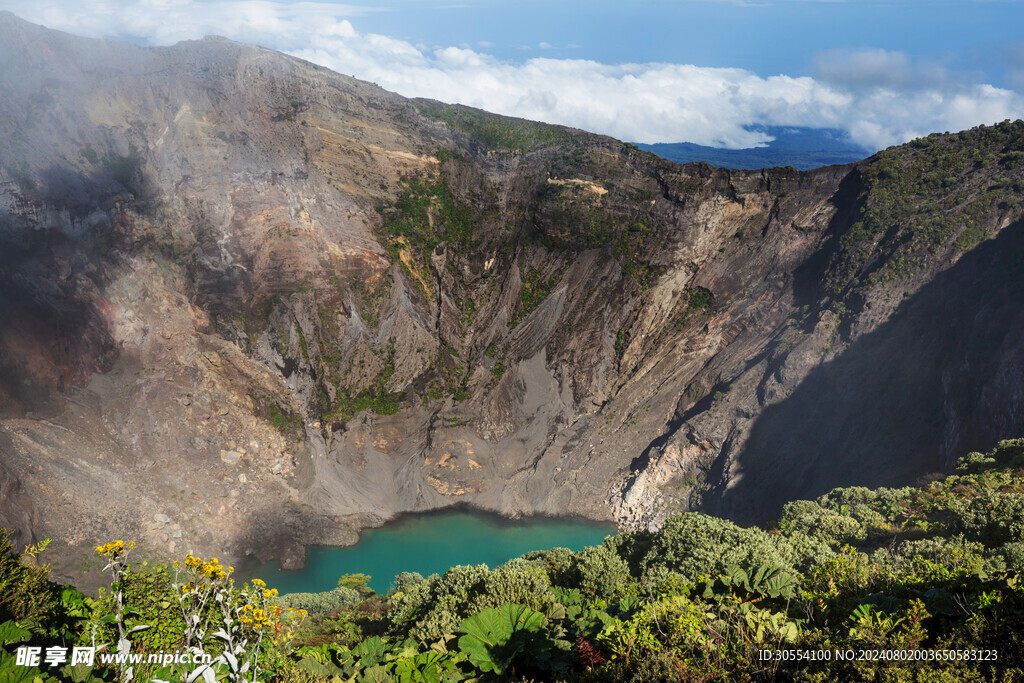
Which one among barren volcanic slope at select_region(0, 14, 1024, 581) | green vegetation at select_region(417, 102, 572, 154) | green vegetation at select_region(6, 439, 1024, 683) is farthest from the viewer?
green vegetation at select_region(417, 102, 572, 154)

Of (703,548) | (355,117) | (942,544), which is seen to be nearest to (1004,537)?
(942,544)

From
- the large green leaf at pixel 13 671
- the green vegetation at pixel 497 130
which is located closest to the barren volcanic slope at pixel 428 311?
the green vegetation at pixel 497 130

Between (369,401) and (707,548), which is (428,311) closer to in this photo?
(369,401)

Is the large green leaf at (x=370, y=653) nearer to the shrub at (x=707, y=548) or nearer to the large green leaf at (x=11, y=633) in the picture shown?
the large green leaf at (x=11, y=633)

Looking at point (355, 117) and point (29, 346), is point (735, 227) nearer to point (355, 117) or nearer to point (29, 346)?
point (355, 117)

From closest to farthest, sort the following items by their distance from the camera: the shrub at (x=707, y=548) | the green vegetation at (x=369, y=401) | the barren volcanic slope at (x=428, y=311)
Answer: the shrub at (x=707, y=548) → the barren volcanic slope at (x=428, y=311) → the green vegetation at (x=369, y=401)

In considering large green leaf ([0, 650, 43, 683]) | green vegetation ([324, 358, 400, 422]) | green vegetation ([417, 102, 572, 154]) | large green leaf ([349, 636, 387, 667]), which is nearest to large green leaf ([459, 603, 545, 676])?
large green leaf ([349, 636, 387, 667])

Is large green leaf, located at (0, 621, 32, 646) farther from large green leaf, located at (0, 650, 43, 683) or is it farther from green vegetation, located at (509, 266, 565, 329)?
green vegetation, located at (509, 266, 565, 329)

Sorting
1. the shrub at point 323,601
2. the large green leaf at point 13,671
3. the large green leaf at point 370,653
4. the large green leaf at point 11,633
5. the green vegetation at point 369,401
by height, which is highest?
the large green leaf at point 13,671
